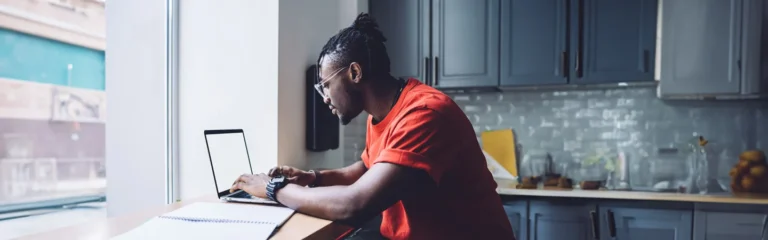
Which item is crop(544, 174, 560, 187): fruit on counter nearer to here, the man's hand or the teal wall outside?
the man's hand

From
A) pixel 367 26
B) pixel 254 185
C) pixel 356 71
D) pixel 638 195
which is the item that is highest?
pixel 367 26

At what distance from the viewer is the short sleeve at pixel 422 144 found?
42.6 inches

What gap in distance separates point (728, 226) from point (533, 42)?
46.6 inches

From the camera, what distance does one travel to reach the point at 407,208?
4.03 ft

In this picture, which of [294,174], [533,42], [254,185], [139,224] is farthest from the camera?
[533,42]

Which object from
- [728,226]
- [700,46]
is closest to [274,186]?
[728,226]

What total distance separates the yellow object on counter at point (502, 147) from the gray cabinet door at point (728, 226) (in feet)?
3.08

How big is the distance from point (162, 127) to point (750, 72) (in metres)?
2.61

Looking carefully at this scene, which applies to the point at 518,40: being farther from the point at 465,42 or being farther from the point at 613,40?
the point at 613,40

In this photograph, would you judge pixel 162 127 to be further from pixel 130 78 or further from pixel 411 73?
pixel 411 73

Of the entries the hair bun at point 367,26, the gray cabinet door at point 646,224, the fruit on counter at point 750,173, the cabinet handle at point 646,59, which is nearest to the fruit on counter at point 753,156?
the fruit on counter at point 750,173

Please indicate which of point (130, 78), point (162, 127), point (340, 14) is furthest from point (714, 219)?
point (130, 78)

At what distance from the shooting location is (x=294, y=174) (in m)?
1.57

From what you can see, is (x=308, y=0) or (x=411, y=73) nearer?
(x=308, y=0)
